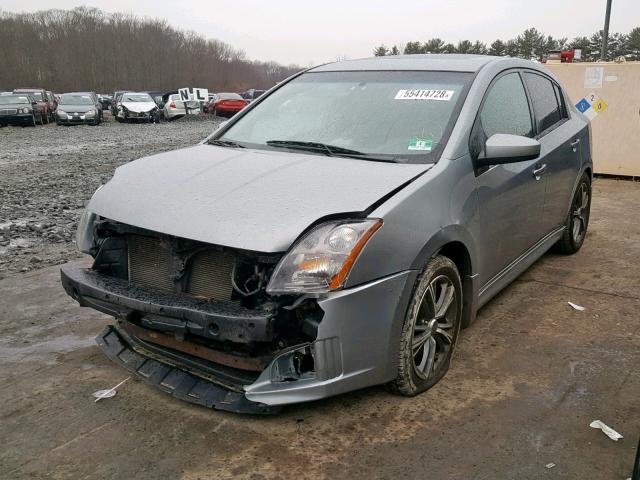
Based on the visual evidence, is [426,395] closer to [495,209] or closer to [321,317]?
[321,317]

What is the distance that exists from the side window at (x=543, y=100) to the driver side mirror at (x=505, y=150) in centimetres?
110

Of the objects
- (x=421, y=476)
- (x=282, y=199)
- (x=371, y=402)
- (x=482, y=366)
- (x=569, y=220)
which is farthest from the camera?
(x=569, y=220)

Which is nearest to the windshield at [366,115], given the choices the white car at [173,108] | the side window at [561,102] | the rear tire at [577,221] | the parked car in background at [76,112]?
the side window at [561,102]

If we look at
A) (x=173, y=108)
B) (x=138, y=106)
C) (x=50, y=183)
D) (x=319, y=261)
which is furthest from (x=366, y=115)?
(x=173, y=108)

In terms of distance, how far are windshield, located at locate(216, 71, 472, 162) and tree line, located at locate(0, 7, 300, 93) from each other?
74926 mm

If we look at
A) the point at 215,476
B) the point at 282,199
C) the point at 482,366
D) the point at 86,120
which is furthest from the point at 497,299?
the point at 86,120

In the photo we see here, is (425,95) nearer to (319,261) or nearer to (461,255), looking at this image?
(461,255)

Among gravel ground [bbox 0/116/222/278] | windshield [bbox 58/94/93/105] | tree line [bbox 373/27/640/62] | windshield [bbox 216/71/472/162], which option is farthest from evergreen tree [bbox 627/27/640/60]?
windshield [bbox 216/71/472/162]

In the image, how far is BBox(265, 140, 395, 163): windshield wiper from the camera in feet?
10.5

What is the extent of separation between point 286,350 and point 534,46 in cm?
5122

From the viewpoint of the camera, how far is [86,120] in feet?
84.6

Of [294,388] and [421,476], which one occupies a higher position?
[294,388]

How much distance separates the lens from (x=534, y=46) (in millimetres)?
48000

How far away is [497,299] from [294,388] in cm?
234
